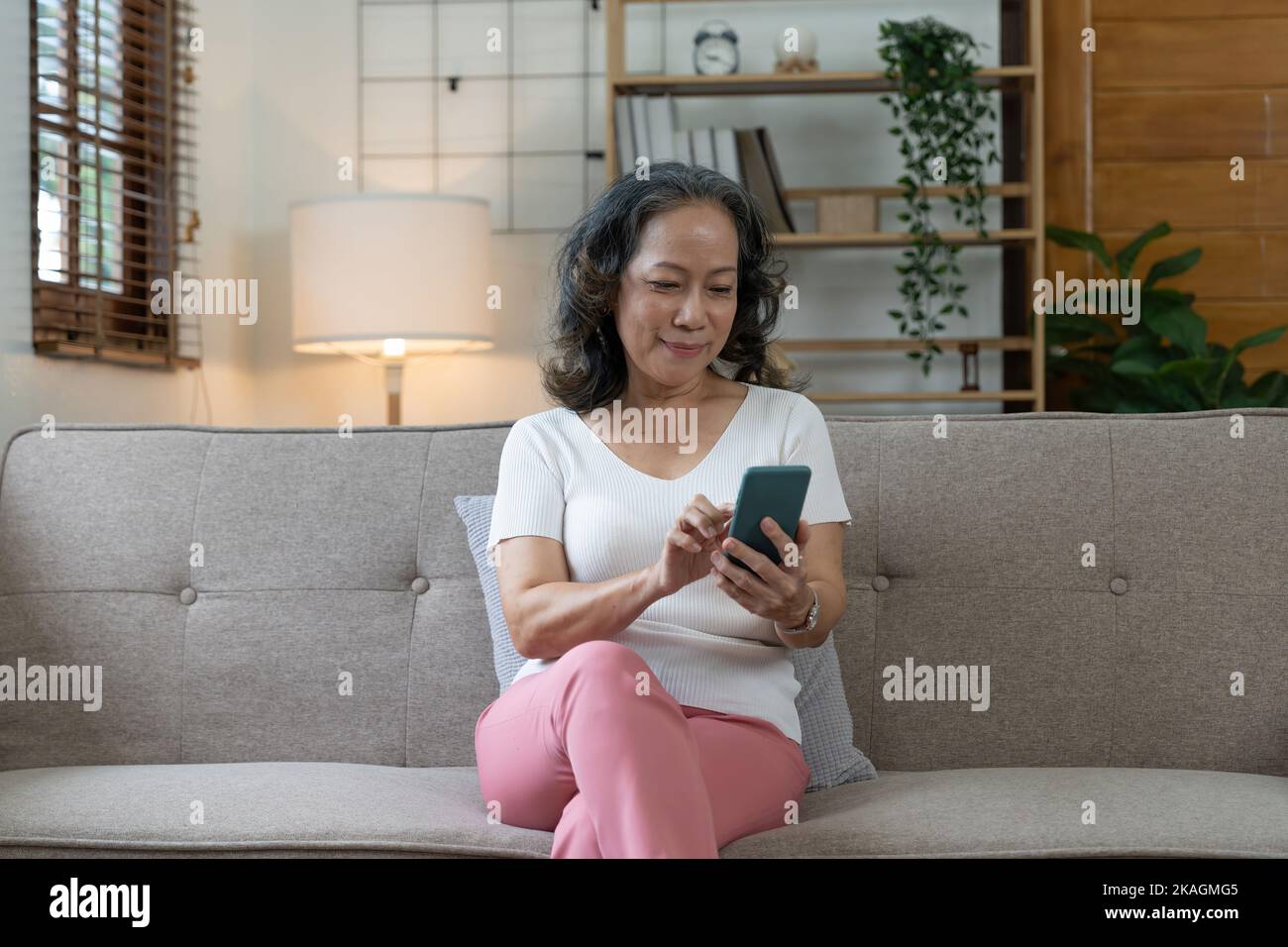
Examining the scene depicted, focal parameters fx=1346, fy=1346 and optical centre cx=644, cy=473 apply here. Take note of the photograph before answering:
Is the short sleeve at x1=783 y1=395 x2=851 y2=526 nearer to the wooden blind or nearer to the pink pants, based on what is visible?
the pink pants

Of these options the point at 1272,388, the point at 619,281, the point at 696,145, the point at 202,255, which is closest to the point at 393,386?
the point at 202,255

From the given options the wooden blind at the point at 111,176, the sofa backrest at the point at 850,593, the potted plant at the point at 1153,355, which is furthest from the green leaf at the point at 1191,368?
the wooden blind at the point at 111,176

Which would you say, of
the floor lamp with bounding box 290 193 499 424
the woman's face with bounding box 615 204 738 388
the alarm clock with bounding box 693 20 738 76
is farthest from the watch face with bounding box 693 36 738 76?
the woman's face with bounding box 615 204 738 388

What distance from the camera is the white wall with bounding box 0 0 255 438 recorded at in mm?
2494

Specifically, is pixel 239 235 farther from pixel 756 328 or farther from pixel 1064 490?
pixel 1064 490

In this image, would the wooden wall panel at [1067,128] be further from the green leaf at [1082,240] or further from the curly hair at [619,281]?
the curly hair at [619,281]

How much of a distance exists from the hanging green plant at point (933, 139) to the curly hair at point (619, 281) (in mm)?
1400

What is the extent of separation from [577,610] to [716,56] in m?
2.21

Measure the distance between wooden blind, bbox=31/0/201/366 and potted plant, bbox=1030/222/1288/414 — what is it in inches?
Result: 80.6

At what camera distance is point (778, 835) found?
1.40 metres

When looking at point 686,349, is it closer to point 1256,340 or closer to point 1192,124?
point 1256,340

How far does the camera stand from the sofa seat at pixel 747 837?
1368 mm

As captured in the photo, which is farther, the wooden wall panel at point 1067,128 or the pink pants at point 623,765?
the wooden wall panel at point 1067,128

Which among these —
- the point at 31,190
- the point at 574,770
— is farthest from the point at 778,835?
the point at 31,190
